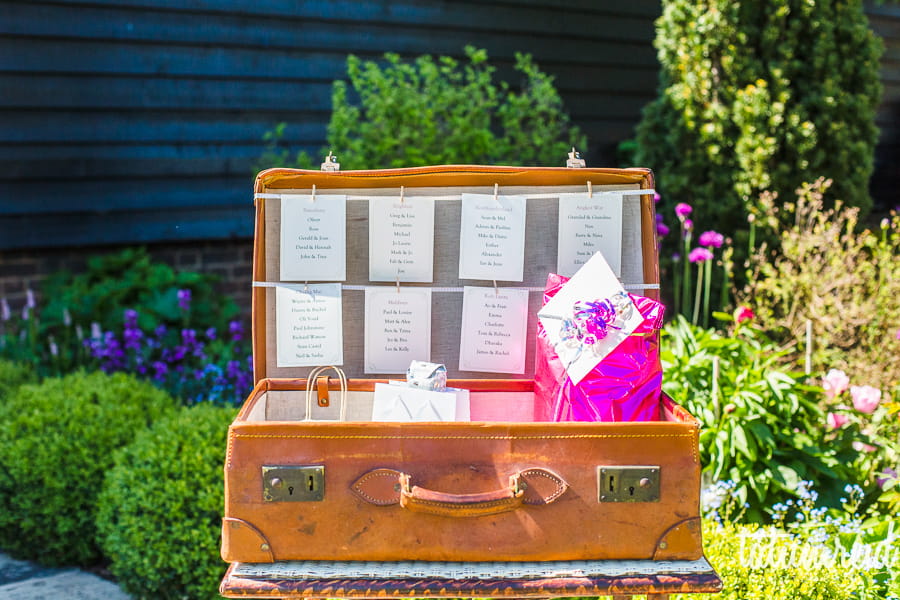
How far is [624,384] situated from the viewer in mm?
1406

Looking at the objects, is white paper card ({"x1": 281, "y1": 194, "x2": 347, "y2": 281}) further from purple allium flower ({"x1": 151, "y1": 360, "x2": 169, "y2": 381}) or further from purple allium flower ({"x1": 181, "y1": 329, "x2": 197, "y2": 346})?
purple allium flower ({"x1": 181, "y1": 329, "x2": 197, "y2": 346})

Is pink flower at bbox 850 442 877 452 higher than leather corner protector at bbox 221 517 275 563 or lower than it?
lower

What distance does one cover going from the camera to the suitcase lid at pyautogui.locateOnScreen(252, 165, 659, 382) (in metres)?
1.54

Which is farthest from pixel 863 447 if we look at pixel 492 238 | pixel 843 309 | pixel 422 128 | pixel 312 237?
pixel 422 128

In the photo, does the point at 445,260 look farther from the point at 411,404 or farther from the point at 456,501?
the point at 456,501

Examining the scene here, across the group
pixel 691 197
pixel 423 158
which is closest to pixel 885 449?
pixel 691 197

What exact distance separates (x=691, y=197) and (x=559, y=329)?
259 cm

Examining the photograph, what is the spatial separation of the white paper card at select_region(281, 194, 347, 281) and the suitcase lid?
25 mm

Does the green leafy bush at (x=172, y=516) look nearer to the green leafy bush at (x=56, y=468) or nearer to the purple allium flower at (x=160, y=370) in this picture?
the green leafy bush at (x=56, y=468)

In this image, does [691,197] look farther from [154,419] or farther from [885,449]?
[154,419]

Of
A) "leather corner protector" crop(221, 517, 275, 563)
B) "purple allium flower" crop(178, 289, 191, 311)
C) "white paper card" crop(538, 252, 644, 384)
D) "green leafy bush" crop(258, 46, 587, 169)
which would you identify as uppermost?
"green leafy bush" crop(258, 46, 587, 169)

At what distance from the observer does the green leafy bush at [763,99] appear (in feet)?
11.7

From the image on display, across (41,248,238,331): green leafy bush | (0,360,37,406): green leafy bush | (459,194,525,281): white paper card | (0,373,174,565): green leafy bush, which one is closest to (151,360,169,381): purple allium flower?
(41,248,238,331): green leafy bush

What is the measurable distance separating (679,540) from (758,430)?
36.7 inches
